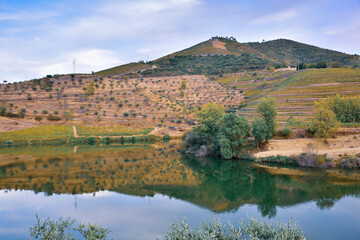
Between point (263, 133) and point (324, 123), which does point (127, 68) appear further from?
point (324, 123)

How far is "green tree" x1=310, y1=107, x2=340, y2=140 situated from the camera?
30578mm

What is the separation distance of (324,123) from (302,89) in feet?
91.5

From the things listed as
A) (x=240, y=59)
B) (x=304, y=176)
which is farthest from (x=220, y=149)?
(x=240, y=59)

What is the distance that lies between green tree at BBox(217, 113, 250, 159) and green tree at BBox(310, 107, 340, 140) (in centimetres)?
857

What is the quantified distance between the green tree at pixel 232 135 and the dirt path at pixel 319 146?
290 cm

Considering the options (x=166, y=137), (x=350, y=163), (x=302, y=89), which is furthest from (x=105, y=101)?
(x=350, y=163)

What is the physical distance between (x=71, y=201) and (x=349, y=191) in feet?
74.5

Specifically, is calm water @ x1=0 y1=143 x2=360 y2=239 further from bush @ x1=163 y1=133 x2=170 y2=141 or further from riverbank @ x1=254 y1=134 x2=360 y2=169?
bush @ x1=163 y1=133 x2=170 y2=141

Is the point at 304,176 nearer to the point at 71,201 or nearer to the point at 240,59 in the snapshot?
the point at 71,201

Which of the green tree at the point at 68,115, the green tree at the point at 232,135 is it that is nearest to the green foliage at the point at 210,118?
the green tree at the point at 232,135

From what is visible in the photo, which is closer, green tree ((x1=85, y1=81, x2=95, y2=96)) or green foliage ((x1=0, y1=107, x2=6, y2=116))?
green foliage ((x1=0, y1=107, x2=6, y2=116))

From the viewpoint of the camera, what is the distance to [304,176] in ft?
82.7

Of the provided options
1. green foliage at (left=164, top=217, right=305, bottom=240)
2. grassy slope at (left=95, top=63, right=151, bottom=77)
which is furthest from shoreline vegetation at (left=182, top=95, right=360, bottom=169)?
grassy slope at (left=95, top=63, right=151, bottom=77)

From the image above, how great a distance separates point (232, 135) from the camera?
33031 millimetres
